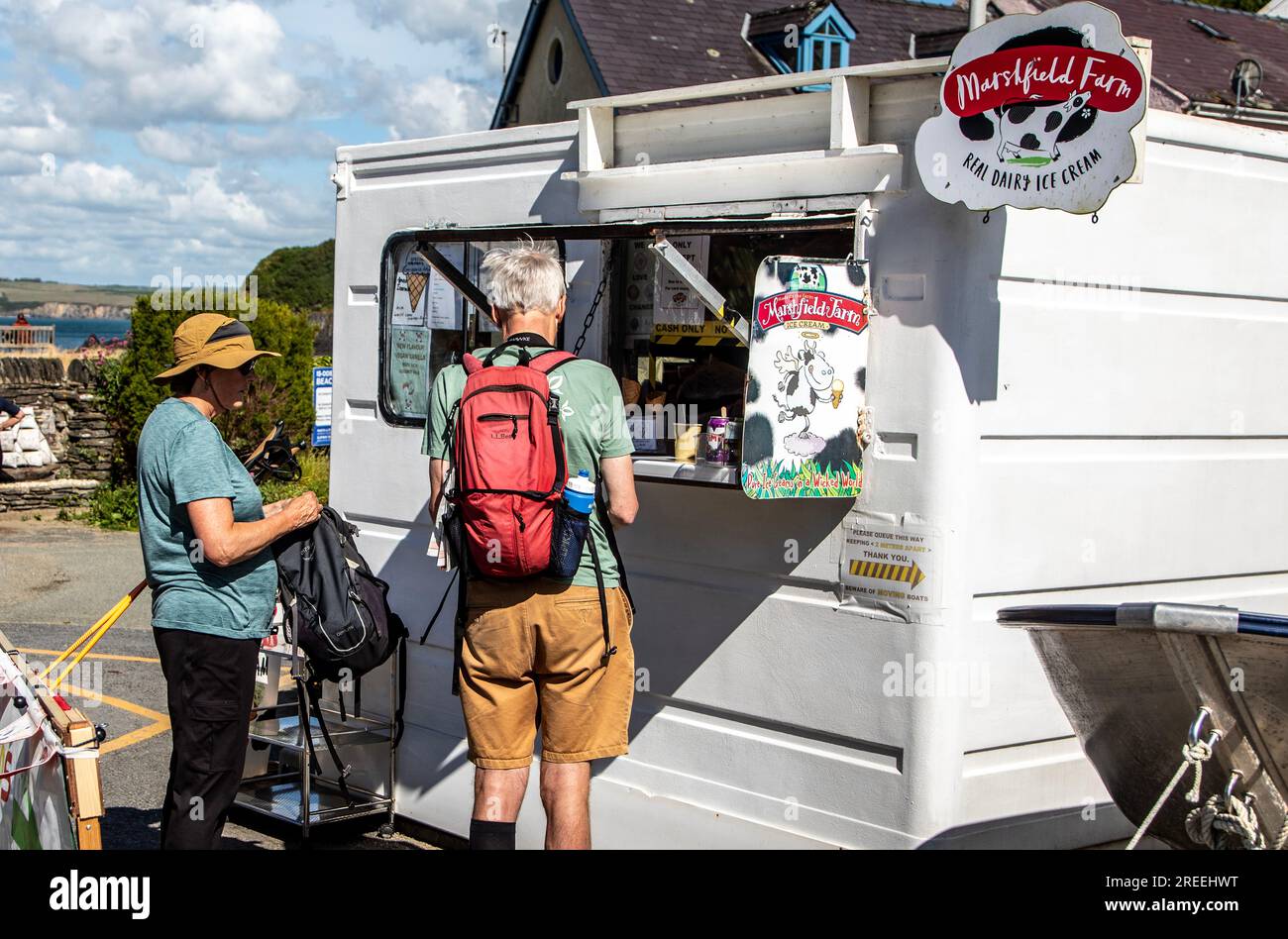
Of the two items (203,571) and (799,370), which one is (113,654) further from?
(799,370)

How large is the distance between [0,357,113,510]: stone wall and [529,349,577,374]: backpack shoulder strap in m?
12.5

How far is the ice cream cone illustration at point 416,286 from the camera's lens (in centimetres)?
566

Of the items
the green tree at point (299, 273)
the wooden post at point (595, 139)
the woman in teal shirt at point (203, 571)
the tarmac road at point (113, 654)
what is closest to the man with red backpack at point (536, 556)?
the woman in teal shirt at point (203, 571)

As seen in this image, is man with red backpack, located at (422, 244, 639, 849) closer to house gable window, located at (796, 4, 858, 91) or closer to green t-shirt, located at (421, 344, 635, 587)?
green t-shirt, located at (421, 344, 635, 587)

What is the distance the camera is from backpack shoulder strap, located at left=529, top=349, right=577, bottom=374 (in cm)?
383

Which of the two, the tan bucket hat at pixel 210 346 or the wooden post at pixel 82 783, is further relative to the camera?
the tan bucket hat at pixel 210 346

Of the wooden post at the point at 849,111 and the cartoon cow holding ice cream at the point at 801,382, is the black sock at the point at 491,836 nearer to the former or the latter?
the cartoon cow holding ice cream at the point at 801,382

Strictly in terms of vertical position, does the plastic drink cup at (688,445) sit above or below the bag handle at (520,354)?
below

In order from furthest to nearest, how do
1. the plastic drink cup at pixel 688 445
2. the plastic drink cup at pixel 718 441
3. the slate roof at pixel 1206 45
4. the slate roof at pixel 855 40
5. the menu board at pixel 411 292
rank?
1. the slate roof at pixel 855 40
2. the slate roof at pixel 1206 45
3. the menu board at pixel 411 292
4. the plastic drink cup at pixel 688 445
5. the plastic drink cup at pixel 718 441

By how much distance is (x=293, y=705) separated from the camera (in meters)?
6.03

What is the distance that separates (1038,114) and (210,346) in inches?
98.9
